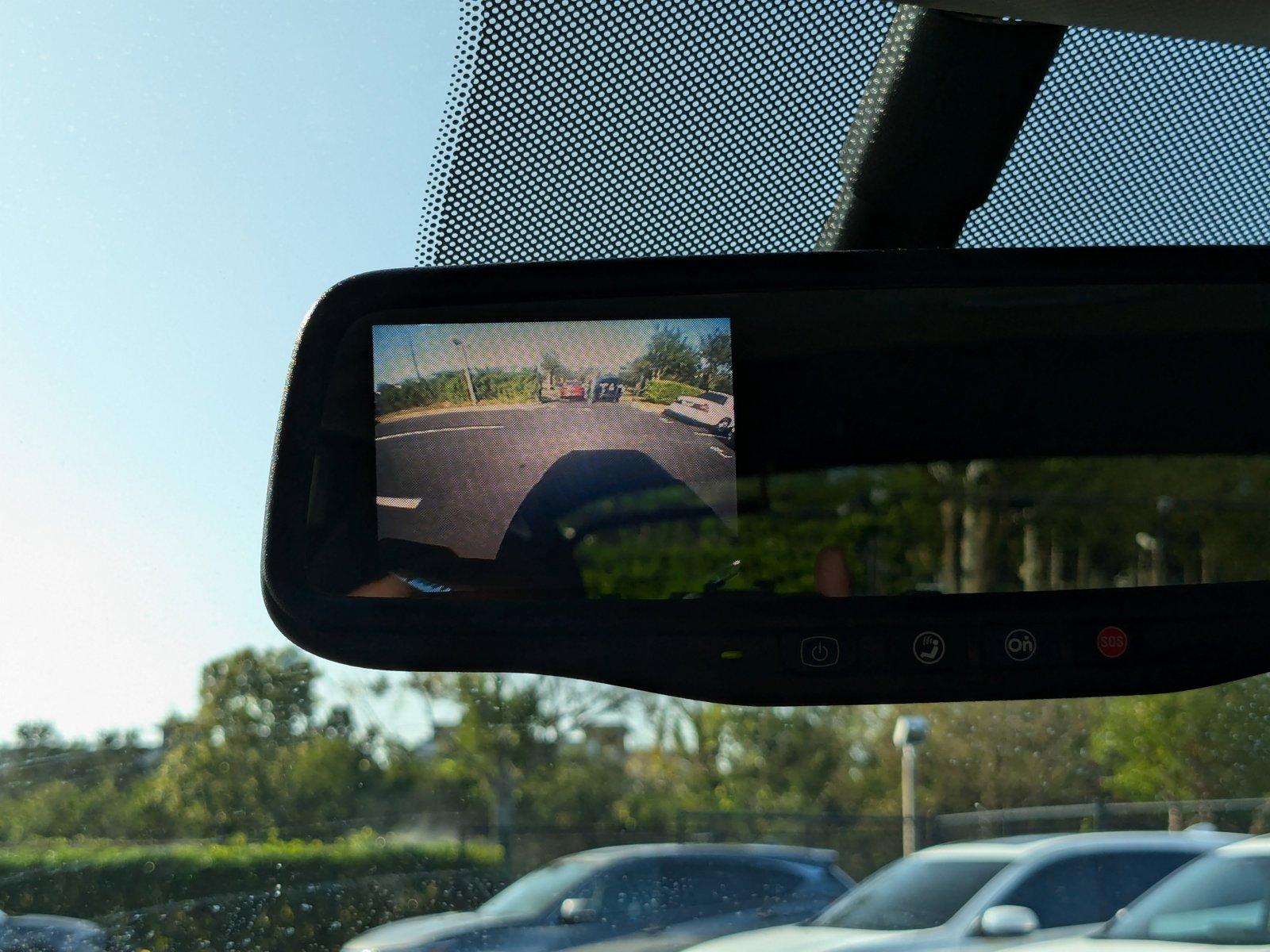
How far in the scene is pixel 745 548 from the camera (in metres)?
1.77

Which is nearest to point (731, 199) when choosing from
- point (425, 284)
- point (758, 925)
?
point (425, 284)

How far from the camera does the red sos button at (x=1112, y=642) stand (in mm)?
1596

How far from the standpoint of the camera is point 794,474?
1.84 meters

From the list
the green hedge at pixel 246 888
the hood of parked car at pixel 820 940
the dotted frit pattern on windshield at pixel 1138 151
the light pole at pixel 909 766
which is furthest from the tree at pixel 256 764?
the dotted frit pattern on windshield at pixel 1138 151

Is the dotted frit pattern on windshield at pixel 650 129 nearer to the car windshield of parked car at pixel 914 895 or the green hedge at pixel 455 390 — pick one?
the green hedge at pixel 455 390

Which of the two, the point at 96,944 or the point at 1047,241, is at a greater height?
the point at 1047,241

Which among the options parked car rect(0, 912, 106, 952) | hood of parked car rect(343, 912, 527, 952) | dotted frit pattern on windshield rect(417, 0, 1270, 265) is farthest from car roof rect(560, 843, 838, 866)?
dotted frit pattern on windshield rect(417, 0, 1270, 265)

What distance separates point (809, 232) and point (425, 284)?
101 centimetres

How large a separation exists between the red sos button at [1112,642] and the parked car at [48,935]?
2811 mm

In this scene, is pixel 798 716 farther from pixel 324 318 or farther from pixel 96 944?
pixel 324 318

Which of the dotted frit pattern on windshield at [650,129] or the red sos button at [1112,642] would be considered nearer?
the red sos button at [1112,642]

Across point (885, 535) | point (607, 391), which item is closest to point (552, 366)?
point (607, 391)

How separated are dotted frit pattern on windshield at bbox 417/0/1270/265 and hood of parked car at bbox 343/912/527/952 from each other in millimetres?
1843

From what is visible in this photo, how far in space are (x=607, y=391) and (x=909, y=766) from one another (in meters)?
2.38
